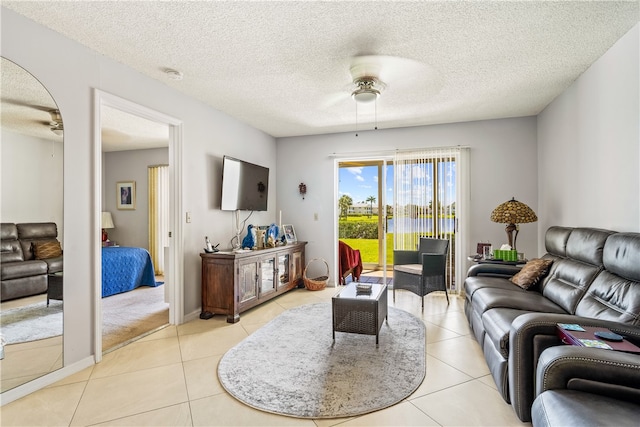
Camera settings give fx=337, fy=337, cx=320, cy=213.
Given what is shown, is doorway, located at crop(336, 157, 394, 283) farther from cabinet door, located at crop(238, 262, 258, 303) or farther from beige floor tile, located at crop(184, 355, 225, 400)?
beige floor tile, located at crop(184, 355, 225, 400)

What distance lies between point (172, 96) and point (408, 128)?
3.27 m

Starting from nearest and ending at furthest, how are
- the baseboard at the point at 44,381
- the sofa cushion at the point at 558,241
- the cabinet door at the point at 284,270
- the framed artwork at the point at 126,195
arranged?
the baseboard at the point at 44,381, the sofa cushion at the point at 558,241, the cabinet door at the point at 284,270, the framed artwork at the point at 126,195

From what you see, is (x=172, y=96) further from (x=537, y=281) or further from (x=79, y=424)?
(x=537, y=281)

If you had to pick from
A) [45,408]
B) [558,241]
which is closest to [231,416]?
[45,408]

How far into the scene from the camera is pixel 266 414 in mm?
1948

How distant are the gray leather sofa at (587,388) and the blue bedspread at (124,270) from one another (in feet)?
16.6

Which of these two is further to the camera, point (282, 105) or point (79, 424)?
point (282, 105)

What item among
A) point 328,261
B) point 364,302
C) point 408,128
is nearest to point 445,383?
point 364,302

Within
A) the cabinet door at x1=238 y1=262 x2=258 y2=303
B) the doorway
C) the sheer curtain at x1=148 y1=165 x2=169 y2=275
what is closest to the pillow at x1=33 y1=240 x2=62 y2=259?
the cabinet door at x1=238 y1=262 x2=258 y2=303

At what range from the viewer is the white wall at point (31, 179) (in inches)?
85.7

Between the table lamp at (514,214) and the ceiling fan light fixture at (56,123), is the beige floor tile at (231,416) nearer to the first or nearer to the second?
the ceiling fan light fixture at (56,123)

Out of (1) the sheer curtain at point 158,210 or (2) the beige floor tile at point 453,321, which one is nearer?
(2) the beige floor tile at point 453,321

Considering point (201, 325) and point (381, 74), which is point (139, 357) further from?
point (381, 74)

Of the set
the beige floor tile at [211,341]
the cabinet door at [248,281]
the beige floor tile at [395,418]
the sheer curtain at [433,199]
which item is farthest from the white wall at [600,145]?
the cabinet door at [248,281]
